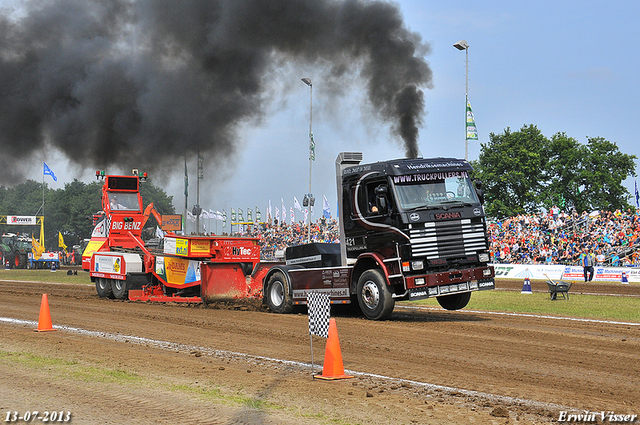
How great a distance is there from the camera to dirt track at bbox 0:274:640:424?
631 cm

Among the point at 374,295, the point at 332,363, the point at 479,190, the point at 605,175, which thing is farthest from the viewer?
the point at 605,175

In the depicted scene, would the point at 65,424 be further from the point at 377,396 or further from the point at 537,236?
the point at 537,236

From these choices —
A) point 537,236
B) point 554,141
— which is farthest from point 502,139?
point 537,236

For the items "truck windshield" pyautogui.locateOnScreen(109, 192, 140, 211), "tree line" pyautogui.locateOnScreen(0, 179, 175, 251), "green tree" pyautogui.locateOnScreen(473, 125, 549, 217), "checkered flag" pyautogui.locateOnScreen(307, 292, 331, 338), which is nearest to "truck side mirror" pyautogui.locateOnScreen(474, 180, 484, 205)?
"checkered flag" pyautogui.locateOnScreen(307, 292, 331, 338)

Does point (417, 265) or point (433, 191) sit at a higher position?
point (433, 191)

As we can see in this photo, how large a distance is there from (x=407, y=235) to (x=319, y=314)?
15.8 ft

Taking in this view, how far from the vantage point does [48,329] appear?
12469 millimetres

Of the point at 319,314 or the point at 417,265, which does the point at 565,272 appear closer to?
the point at 417,265

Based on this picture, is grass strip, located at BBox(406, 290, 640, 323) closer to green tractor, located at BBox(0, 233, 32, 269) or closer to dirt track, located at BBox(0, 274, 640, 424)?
dirt track, located at BBox(0, 274, 640, 424)

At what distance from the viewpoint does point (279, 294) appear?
15898 mm

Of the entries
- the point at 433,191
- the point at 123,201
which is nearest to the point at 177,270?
the point at 123,201

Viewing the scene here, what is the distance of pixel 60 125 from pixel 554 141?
48048 mm

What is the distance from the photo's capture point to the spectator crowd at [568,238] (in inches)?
1374

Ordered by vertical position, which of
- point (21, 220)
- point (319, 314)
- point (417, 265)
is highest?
point (21, 220)
